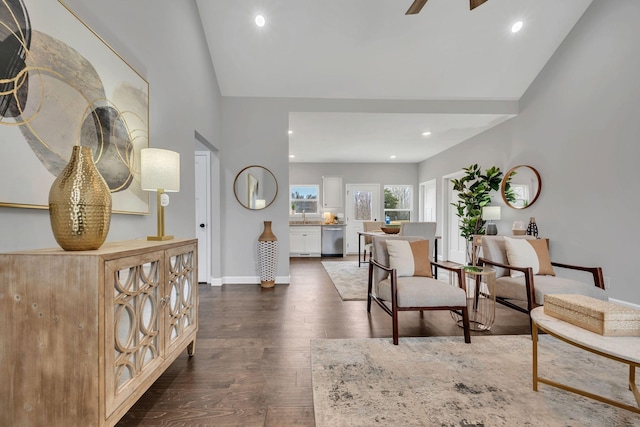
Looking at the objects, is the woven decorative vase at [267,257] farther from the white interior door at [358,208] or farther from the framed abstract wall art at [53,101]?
the white interior door at [358,208]

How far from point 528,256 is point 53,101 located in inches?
148

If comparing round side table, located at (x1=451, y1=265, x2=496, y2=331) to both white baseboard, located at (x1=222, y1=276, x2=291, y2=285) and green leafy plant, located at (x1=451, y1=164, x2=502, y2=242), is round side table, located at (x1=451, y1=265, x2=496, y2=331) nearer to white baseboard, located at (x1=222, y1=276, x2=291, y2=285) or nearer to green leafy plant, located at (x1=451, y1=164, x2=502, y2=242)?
green leafy plant, located at (x1=451, y1=164, x2=502, y2=242)

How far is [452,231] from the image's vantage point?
6.41 m

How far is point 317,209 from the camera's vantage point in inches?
306

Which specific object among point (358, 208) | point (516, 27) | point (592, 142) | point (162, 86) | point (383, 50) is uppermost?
point (516, 27)

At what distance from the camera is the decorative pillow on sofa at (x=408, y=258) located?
2.66 metres

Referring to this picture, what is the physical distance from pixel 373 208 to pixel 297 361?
6.17m

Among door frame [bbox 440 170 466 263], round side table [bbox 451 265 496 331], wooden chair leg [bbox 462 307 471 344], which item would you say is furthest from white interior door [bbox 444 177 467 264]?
wooden chair leg [bbox 462 307 471 344]

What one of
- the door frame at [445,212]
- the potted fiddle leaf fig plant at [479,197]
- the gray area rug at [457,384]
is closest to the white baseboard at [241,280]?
the gray area rug at [457,384]

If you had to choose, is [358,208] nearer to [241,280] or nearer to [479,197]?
[479,197]

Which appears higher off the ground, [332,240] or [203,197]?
[203,197]

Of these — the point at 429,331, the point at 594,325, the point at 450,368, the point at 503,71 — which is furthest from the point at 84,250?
the point at 503,71

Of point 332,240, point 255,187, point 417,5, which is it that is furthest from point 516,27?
point 332,240

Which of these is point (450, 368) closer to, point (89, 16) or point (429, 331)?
point (429, 331)
